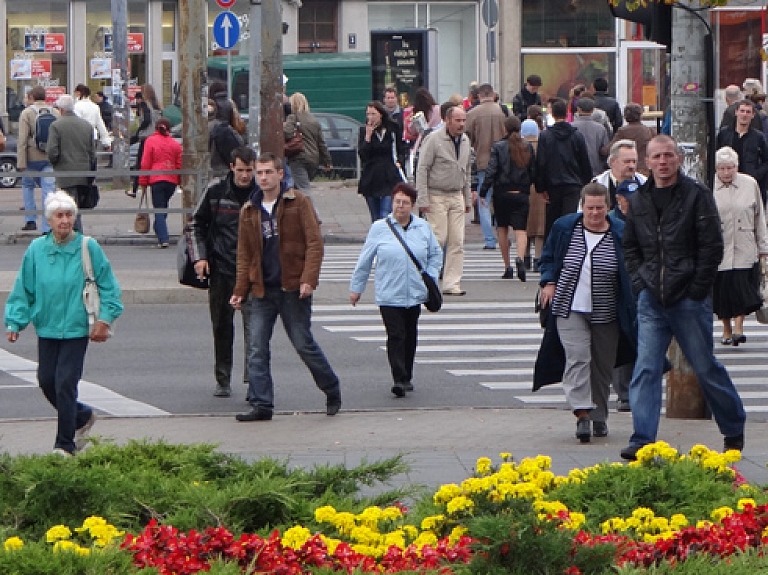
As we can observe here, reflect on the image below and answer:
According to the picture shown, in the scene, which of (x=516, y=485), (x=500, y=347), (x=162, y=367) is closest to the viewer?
(x=516, y=485)

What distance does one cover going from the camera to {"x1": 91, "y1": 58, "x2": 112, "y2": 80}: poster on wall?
125 ft

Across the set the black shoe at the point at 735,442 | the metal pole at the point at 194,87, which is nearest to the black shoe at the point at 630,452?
the black shoe at the point at 735,442

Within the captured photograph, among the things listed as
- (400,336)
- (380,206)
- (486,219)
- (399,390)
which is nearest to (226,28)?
(486,219)

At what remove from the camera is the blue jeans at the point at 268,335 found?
10.9 m

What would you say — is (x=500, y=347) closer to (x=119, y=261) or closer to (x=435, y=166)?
(x=435, y=166)

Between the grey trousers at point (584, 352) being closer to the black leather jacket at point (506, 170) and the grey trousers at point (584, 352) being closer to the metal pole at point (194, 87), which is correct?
the black leather jacket at point (506, 170)

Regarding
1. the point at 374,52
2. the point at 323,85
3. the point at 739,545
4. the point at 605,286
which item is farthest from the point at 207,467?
the point at 323,85

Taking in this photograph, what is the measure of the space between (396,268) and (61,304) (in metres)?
3.37

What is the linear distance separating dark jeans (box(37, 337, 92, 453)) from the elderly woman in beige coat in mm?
5976

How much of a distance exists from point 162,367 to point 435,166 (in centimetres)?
470

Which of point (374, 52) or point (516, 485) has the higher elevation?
point (374, 52)

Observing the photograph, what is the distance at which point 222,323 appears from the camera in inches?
473

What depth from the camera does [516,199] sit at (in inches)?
711

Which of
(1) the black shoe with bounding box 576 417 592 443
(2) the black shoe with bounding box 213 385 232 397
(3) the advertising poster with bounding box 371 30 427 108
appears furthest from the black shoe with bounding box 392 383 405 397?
(3) the advertising poster with bounding box 371 30 427 108
